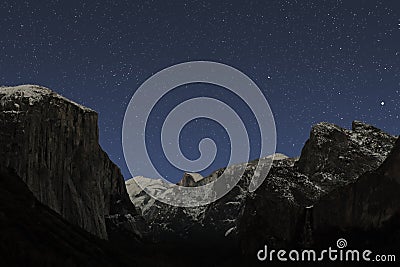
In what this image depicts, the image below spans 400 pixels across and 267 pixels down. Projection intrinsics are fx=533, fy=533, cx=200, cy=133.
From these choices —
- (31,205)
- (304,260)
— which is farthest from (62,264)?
(304,260)

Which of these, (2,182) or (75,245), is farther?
(2,182)

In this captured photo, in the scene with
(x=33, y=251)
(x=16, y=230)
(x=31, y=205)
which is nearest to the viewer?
(x=33, y=251)

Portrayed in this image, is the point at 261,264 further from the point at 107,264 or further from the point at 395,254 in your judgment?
the point at 107,264

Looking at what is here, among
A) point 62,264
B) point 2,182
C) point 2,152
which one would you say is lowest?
point 62,264

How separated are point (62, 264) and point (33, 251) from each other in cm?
488

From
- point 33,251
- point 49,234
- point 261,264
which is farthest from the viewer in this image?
point 261,264

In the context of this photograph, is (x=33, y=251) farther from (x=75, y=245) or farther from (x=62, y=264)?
(x=75, y=245)

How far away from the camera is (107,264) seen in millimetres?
80688

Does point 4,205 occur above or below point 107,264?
above

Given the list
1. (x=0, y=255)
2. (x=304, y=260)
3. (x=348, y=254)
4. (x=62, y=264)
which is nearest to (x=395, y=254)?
(x=348, y=254)

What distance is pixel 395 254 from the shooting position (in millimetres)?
180750

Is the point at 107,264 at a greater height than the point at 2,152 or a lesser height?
lesser

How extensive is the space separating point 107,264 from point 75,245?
827cm

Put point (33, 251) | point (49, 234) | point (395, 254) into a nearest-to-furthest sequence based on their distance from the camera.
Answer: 1. point (33, 251)
2. point (49, 234)
3. point (395, 254)
